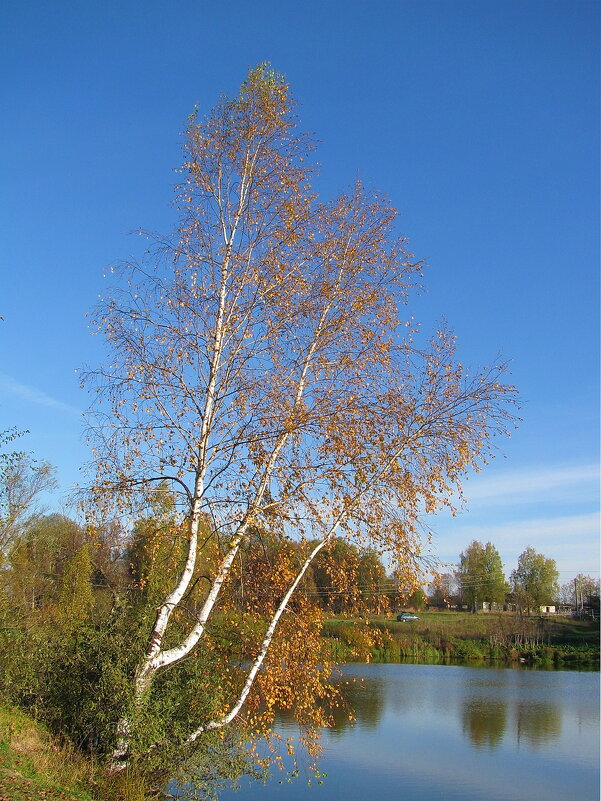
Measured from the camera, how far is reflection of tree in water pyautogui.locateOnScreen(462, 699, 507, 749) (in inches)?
871

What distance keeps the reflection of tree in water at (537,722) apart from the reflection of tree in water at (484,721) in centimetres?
61

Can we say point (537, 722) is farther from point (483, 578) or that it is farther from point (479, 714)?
point (483, 578)

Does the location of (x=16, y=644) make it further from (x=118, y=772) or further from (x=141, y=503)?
(x=141, y=503)

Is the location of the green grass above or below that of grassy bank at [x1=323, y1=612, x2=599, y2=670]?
above

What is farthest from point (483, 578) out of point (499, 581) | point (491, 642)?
point (491, 642)

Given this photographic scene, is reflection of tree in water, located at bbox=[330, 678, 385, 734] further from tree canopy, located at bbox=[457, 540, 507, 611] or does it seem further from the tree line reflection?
tree canopy, located at bbox=[457, 540, 507, 611]

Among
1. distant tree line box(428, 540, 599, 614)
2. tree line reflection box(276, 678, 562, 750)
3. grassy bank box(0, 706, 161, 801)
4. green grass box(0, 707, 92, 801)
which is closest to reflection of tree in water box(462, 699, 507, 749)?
tree line reflection box(276, 678, 562, 750)

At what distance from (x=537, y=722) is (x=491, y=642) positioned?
27.3m

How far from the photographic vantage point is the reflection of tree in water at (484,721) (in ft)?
72.6

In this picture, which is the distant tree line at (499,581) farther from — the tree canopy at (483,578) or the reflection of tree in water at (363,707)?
the reflection of tree in water at (363,707)

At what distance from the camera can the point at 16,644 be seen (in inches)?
490

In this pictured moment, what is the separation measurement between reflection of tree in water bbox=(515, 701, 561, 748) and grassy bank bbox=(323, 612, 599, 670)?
1660 cm

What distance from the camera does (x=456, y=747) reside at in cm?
2083

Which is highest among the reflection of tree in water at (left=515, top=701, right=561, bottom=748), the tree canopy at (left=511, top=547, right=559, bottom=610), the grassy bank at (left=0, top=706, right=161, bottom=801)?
the tree canopy at (left=511, top=547, right=559, bottom=610)
